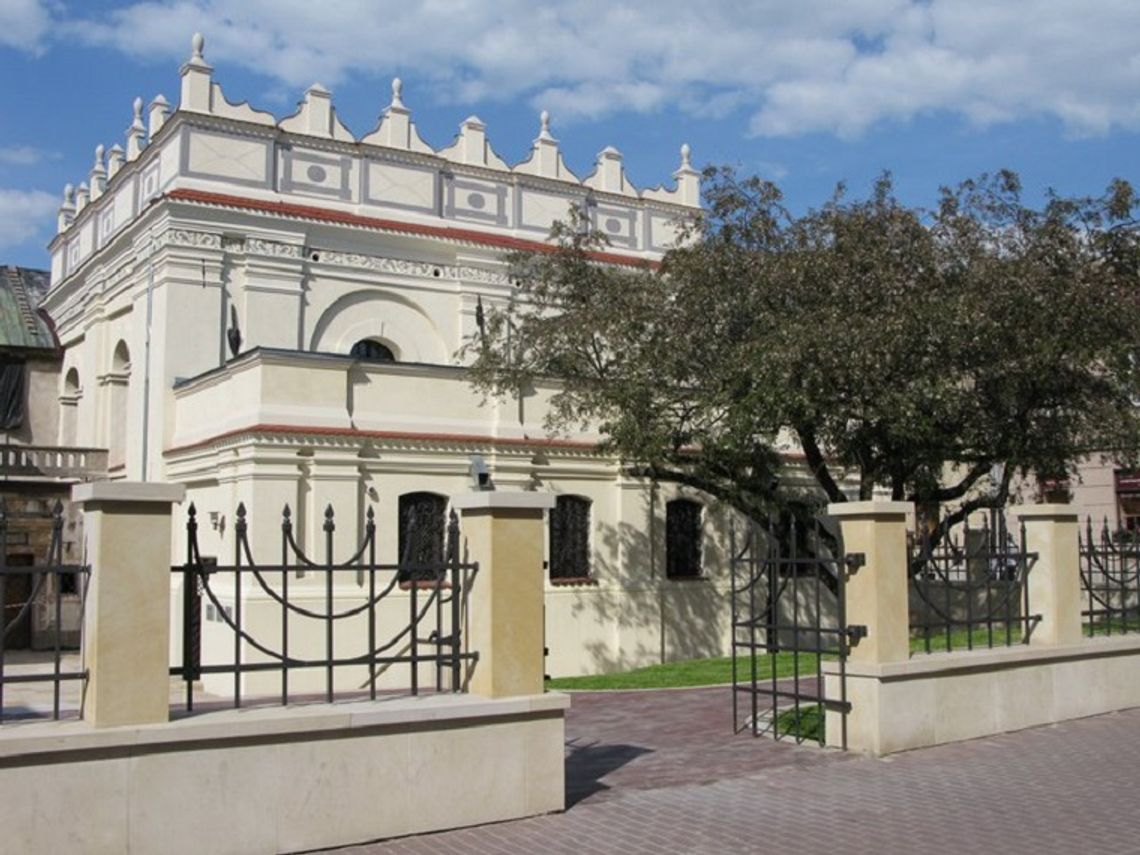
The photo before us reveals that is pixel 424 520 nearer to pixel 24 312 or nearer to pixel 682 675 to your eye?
pixel 682 675

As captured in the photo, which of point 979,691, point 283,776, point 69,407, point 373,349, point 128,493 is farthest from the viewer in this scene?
point 69,407

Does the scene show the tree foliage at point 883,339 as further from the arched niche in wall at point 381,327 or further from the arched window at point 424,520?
the arched niche in wall at point 381,327

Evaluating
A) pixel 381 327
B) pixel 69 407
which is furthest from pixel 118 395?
pixel 381 327

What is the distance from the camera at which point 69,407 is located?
3091 cm

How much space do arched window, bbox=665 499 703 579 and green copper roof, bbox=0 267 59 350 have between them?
1726cm

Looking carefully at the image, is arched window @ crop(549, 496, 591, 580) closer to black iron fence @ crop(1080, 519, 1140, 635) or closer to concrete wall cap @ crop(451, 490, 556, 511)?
black iron fence @ crop(1080, 519, 1140, 635)

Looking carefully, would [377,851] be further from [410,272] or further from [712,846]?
[410,272]

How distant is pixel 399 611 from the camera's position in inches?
796

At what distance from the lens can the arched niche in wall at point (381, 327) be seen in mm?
25609

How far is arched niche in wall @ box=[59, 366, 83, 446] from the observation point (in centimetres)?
3044

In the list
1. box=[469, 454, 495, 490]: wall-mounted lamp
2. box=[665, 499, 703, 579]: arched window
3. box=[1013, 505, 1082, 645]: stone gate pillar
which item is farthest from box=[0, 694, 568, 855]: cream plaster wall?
box=[665, 499, 703, 579]: arched window

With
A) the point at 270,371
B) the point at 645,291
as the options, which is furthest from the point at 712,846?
the point at 270,371

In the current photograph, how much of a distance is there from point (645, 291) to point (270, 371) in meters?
6.41

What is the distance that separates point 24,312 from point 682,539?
19.2 m
